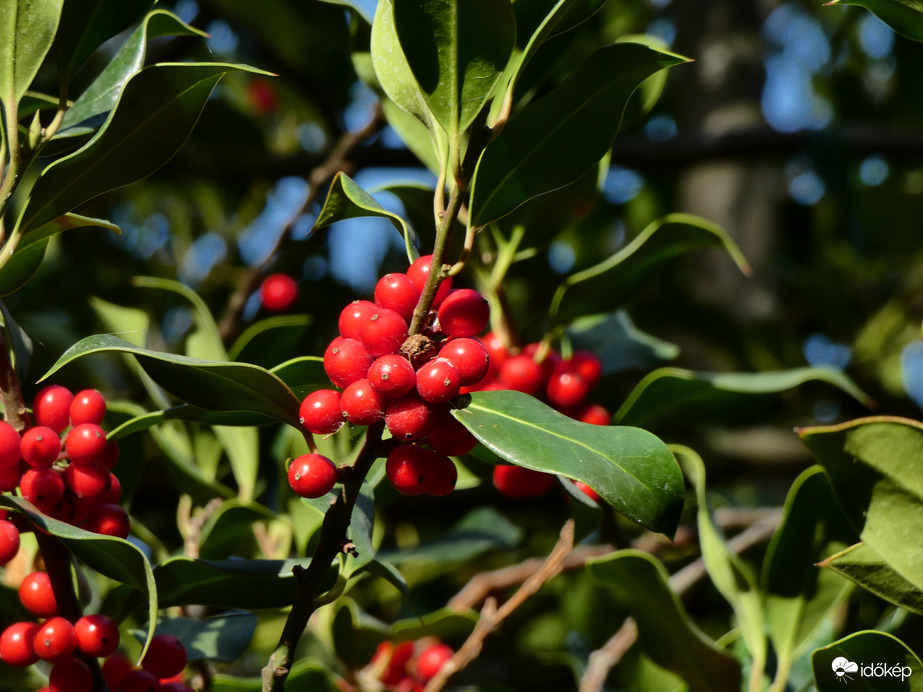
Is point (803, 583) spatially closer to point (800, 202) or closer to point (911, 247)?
Result: point (911, 247)

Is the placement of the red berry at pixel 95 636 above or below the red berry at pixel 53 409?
below

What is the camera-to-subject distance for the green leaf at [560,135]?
2.76 feet

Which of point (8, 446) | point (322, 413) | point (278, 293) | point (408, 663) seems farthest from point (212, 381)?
point (278, 293)

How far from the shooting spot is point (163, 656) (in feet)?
3.08

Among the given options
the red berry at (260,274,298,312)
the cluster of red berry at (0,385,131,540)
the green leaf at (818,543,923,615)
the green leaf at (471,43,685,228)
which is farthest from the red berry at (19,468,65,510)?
the red berry at (260,274,298,312)

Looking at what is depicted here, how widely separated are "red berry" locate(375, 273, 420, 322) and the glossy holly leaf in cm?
30

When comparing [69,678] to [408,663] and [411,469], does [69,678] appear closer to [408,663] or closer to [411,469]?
[411,469]

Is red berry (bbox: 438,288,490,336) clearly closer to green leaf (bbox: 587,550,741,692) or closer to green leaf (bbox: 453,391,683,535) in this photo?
green leaf (bbox: 453,391,683,535)

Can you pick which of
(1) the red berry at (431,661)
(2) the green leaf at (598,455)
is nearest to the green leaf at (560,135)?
(2) the green leaf at (598,455)

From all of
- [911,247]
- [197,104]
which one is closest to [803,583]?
[197,104]

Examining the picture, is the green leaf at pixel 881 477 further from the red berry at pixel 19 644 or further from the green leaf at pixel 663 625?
the red berry at pixel 19 644

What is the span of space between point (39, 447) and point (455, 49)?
1.75 ft

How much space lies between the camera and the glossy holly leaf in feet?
2.92

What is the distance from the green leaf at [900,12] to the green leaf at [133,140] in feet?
2.04
